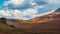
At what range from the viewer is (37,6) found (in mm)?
6438

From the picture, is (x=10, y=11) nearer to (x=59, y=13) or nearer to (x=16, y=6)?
(x=16, y=6)

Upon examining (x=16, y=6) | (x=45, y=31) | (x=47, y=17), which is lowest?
(x=45, y=31)

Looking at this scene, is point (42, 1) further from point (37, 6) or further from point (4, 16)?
point (4, 16)

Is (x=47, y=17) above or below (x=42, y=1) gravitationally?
below

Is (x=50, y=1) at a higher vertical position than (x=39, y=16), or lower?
higher

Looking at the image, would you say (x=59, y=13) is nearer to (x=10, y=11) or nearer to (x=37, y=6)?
(x=37, y=6)

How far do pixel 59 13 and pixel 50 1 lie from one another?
1.47 feet

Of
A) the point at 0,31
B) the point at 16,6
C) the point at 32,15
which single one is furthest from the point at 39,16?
the point at 0,31

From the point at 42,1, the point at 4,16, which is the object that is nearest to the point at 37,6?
the point at 42,1

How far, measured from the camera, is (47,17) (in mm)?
6414

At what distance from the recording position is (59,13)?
6352 mm

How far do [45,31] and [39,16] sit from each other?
1.53ft

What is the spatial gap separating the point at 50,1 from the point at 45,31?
89 centimetres

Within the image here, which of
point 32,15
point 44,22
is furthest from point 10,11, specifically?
point 44,22
